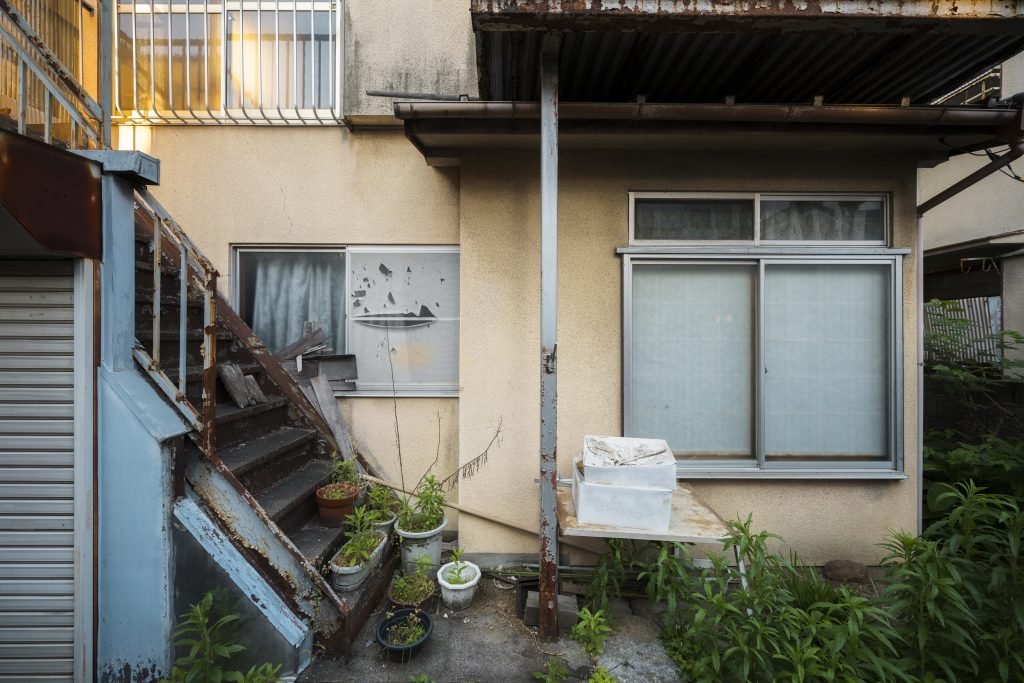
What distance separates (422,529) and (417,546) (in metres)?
0.12

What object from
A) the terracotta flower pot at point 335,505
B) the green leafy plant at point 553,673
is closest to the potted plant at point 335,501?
the terracotta flower pot at point 335,505

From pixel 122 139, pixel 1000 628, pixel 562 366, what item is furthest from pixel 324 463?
pixel 1000 628

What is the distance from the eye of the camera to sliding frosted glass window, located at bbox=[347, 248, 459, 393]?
395cm

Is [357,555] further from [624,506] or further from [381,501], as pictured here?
[624,506]

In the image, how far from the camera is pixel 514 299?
3.49 m

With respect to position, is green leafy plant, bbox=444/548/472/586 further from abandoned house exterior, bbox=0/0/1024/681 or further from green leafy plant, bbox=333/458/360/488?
green leafy plant, bbox=333/458/360/488

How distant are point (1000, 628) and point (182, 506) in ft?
13.6

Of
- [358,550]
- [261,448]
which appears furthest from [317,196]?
[358,550]

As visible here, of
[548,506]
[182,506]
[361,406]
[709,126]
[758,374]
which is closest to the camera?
[182,506]

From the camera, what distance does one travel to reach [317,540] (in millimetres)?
2846

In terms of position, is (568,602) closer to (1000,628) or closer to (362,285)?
(1000,628)

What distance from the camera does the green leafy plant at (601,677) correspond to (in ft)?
7.67

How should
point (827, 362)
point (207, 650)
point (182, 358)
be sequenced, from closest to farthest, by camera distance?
point (207, 650)
point (182, 358)
point (827, 362)

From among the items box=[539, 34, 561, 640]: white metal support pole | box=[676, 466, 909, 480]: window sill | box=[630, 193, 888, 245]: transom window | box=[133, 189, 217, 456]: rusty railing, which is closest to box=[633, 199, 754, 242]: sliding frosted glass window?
box=[630, 193, 888, 245]: transom window
